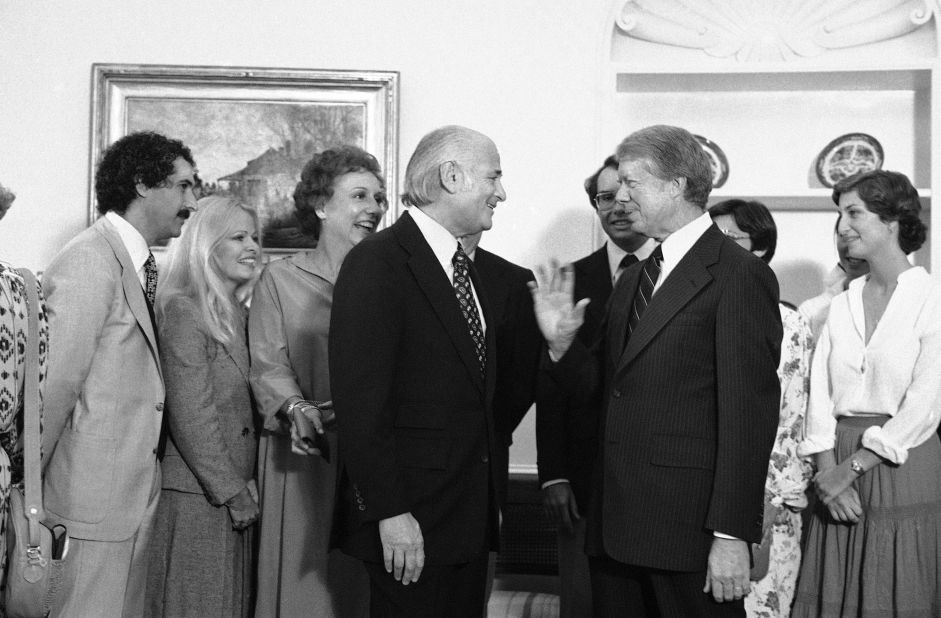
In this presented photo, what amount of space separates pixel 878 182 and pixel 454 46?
1.99 meters

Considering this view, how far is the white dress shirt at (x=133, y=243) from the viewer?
303 cm

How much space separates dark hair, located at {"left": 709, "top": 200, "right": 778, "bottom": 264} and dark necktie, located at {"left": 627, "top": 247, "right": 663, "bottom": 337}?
1126mm

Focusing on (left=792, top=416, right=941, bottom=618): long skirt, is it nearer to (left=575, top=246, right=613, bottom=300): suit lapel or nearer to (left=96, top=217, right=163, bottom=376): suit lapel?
(left=575, top=246, right=613, bottom=300): suit lapel

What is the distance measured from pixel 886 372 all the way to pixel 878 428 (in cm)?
19

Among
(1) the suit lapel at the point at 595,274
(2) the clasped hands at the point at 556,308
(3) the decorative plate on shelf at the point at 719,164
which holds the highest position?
(3) the decorative plate on shelf at the point at 719,164

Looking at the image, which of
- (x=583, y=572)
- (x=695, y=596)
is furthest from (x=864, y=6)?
(x=695, y=596)

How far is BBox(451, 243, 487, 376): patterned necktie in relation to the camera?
2488mm

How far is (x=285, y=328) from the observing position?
3213mm

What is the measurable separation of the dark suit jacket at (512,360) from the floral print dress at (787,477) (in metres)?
0.84

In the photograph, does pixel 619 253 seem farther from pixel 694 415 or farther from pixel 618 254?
pixel 694 415

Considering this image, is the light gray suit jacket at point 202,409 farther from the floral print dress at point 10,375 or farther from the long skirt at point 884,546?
the long skirt at point 884,546

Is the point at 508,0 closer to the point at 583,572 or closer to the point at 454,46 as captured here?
the point at 454,46

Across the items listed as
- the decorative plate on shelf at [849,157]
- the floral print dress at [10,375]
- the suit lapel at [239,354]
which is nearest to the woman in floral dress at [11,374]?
the floral print dress at [10,375]

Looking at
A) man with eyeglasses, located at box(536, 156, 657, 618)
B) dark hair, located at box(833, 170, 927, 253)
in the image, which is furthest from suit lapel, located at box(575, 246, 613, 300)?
dark hair, located at box(833, 170, 927, 253)
